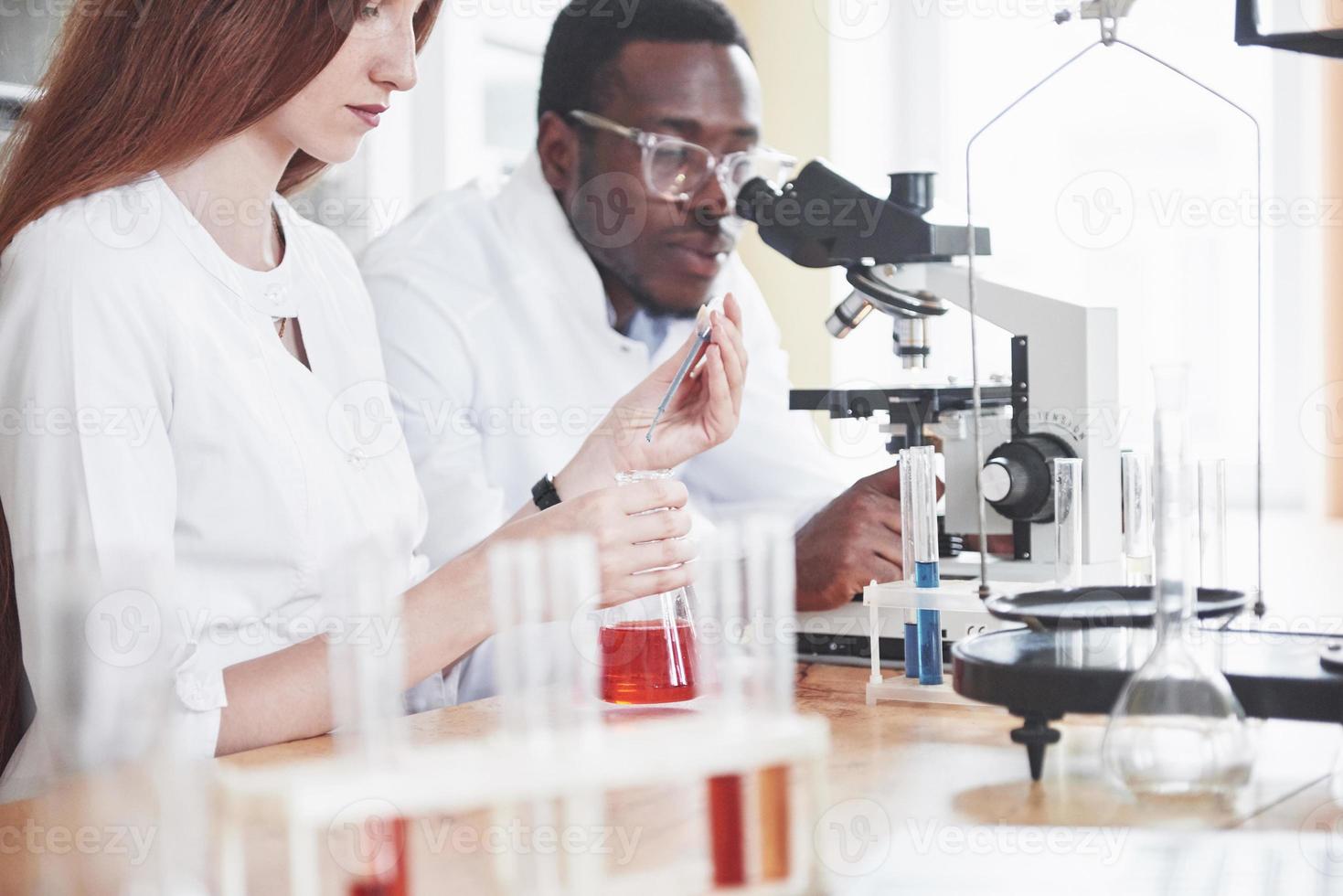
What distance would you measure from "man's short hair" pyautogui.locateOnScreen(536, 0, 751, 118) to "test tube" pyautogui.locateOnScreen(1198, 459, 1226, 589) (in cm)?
117

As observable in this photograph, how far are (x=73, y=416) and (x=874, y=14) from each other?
3.94 m

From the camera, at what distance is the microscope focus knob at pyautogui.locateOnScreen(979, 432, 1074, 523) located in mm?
1230

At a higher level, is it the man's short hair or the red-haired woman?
the man's short hair

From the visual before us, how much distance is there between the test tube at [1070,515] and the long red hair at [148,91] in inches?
29.5

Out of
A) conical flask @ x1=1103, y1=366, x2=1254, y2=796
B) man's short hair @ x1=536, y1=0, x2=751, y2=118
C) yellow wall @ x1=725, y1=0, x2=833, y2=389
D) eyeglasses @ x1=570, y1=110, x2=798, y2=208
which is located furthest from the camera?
yellow wall @ x1=725, y1=0, x2=833, y2=389

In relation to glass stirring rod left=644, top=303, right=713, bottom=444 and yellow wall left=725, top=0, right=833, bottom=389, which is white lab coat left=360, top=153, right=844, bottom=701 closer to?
glass stirring rod left=644, top=303, right=713, bottom=444

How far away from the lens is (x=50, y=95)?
4.31 feet

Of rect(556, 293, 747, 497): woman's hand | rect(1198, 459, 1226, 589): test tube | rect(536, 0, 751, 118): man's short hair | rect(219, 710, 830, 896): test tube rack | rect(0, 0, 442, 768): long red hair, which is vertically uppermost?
rect(536, 0, 751, 118): man's short hair

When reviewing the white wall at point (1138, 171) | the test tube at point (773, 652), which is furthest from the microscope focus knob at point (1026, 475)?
the white wall at point (1138, 171)

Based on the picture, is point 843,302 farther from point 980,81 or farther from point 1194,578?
point 980,81

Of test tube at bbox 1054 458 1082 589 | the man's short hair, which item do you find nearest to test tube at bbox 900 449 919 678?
test tube at bbox 1054 458 1082 589

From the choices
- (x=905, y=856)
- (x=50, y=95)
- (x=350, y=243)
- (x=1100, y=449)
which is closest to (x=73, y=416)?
(x=50, y=95)

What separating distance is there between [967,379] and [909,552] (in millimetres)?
285

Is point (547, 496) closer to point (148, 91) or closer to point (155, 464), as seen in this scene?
point (155, 464)
